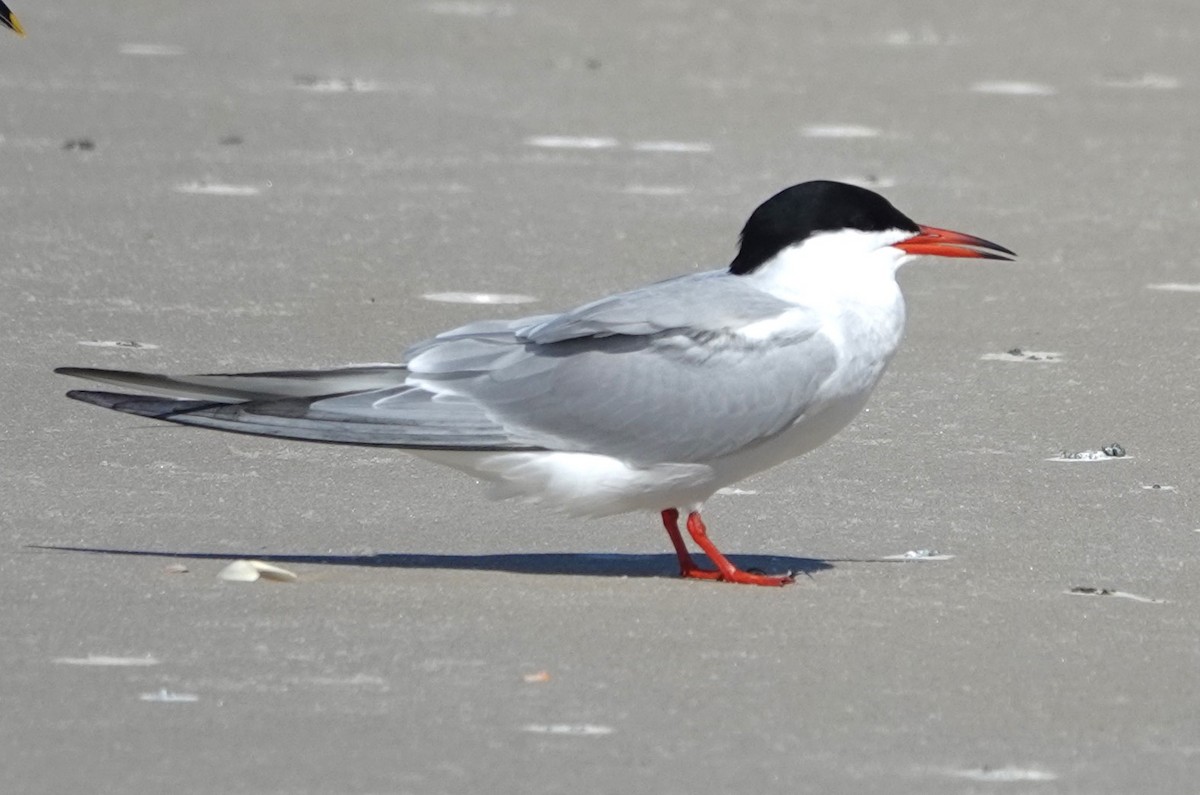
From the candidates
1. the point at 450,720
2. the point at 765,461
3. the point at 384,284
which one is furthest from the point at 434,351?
the point at 384,284

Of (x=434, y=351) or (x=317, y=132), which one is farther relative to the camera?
(x=317, y=132)

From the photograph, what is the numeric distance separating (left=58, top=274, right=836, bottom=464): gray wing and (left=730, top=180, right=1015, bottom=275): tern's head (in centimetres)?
11

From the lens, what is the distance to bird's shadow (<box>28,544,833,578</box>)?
4.32m

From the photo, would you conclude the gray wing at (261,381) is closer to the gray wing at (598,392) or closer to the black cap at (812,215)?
the gray wing at (598,392)

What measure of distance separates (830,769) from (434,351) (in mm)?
1544

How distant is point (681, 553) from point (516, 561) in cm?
33

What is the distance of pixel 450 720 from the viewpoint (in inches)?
134

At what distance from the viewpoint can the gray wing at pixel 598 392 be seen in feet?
14.0

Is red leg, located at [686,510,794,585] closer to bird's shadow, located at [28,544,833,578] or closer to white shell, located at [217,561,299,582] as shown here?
bird's shadow, located at [28,544,833,578]

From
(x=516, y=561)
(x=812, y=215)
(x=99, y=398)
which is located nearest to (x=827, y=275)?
(x=812, y=215)

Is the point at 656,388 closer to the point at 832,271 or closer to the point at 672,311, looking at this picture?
the point at 672,311

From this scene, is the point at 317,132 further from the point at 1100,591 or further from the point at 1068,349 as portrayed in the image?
the point at 1100,591

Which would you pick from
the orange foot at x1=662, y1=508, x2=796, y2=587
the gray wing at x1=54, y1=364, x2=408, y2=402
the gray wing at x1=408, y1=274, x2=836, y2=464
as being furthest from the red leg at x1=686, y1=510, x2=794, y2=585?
the gray wing at x1=54, y1=364, x2=408, y2=402

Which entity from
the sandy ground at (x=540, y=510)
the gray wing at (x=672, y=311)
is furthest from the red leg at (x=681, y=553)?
the gray wing at (x=672, y=311)
